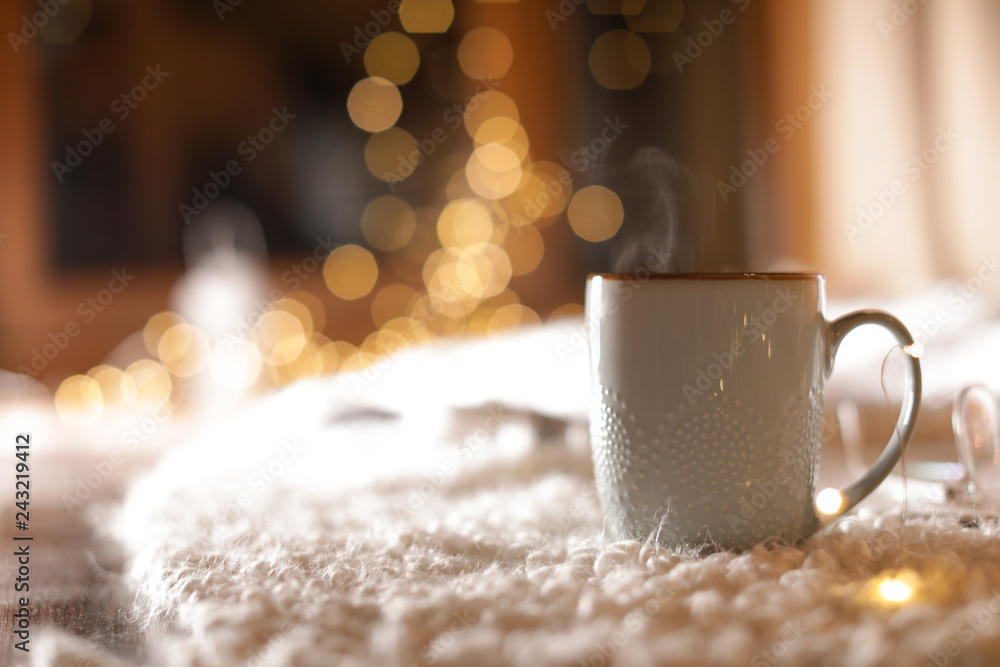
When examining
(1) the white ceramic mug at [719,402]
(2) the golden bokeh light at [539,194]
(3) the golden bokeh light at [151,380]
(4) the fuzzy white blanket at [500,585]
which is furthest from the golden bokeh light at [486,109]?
(1) the white ceramic mug at [719,402]

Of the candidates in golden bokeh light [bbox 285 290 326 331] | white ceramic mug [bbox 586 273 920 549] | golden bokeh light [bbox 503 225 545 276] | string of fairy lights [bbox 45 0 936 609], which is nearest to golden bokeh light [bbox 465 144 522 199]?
string of fairy lights [bbox 45 0 936 609]

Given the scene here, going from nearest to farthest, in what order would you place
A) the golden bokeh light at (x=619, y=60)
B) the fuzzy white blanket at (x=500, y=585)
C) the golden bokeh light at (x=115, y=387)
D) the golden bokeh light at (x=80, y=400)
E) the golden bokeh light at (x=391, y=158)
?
1. the fuzzy white blanket at (x=500, y=585)
2. the golden bokeh light at (x=80, y=400)
3. the golden bokeh light at (x=115, y=387)
4. the golden bokeh light at (x=619, y=60)
5. the golden bokeh light at (x=391, y=158)

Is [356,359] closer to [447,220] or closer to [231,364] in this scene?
[447,220]

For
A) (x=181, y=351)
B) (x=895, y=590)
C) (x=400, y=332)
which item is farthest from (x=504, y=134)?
(x=895, y=590)

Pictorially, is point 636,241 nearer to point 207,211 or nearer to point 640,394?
point 640,394

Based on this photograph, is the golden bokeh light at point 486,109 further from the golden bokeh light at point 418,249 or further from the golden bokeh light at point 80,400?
the golden bokeh light at point 80,400

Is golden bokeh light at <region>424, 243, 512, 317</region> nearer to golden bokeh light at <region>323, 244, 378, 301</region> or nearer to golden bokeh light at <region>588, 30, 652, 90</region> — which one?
golden bokeh light at <region>323, 244, 378, 301</region>
